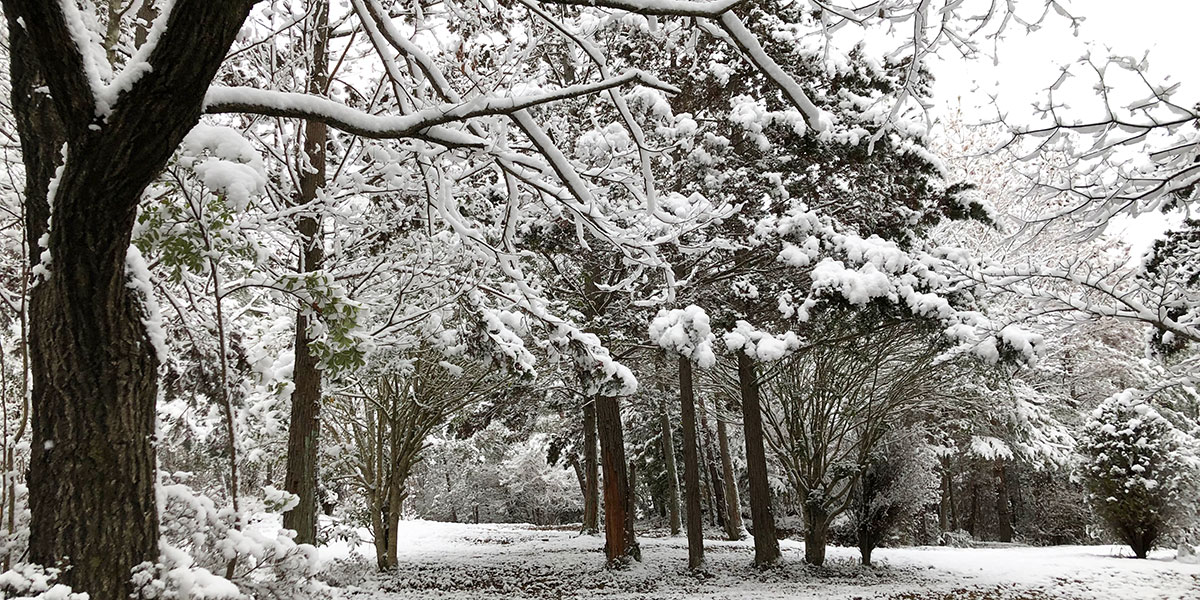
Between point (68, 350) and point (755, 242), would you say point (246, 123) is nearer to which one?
point (68, 350)

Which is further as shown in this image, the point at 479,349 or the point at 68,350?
the point at 479,349

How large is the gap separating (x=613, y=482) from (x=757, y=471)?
2.27m

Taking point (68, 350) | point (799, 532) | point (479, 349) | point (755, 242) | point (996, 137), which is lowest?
point (799, 532)

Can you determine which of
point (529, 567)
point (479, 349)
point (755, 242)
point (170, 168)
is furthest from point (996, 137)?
point (170, 168)

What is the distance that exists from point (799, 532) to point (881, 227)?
41.2 ft

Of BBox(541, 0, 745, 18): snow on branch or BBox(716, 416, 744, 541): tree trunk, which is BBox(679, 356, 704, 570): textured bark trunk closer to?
BBox(716, 416, 744, 541): tree trunk

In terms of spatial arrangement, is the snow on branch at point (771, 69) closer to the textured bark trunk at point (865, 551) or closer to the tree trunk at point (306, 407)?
the tree trunk at point (306, 407)

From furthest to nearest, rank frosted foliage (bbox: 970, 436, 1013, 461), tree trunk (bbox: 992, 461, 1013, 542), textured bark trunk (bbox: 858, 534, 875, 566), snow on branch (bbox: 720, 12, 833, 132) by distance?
tree trunk (bbox: 992, 461, 1013, 542) → frosted foliage (bbox: 970, 436, 1013, 461) → textured bark trunk (bbox: 858, 534, 875, 566) → snow on branch (bbox: 720, 12, 833, 132)

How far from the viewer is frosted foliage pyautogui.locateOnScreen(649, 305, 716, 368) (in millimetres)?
8078

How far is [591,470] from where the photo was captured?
645 inches

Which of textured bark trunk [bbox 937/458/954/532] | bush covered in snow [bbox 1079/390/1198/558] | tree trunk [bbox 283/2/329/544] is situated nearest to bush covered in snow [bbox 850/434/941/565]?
bush covered in snow [bbox 1079/390/1198/558]

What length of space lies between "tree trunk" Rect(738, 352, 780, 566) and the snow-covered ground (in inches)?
12.8

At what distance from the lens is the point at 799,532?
19906 mm

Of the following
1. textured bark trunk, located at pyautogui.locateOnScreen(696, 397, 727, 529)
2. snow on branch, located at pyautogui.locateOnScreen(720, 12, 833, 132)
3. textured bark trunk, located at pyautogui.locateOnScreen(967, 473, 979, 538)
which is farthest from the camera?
textured bark trunk, located at pyautogui.locateOnScreen(967, 473, 979, 538)
